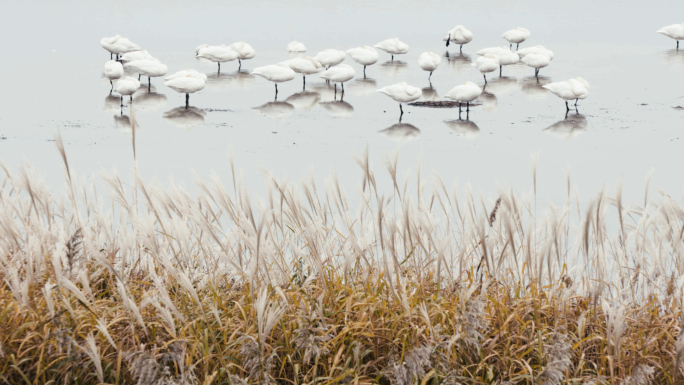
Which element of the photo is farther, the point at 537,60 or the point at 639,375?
the point at 537,60

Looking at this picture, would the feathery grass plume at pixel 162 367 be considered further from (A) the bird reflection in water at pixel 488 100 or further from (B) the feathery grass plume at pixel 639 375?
(A) the bird reflection in water at pixel 488 100

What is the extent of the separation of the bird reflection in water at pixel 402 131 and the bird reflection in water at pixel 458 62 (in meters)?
5.67

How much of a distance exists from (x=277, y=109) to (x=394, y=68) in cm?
535

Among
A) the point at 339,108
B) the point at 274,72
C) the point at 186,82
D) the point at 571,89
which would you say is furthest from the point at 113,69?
the point at 571,89

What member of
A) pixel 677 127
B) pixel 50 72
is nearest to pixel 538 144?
pixel 677 127

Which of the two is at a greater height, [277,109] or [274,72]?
[274,72]

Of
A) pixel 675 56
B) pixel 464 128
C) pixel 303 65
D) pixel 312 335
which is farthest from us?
pixel 675 56

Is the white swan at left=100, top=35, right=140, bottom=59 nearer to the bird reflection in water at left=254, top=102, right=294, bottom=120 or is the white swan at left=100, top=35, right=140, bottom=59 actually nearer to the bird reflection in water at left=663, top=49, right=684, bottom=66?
the bird reflection in water at left=254, top=102, right=294, bottom=120

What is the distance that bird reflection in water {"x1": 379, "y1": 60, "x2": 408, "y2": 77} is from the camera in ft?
47.2

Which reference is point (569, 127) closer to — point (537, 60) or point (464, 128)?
point (464, 128)

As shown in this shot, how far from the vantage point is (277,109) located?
409 inches

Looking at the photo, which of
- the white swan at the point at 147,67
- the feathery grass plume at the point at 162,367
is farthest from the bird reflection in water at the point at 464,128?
the feathery grass plume at the point at 162,367

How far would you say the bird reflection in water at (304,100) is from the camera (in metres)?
10.6

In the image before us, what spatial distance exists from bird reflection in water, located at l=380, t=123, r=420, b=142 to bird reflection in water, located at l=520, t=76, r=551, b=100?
3.09 meters
